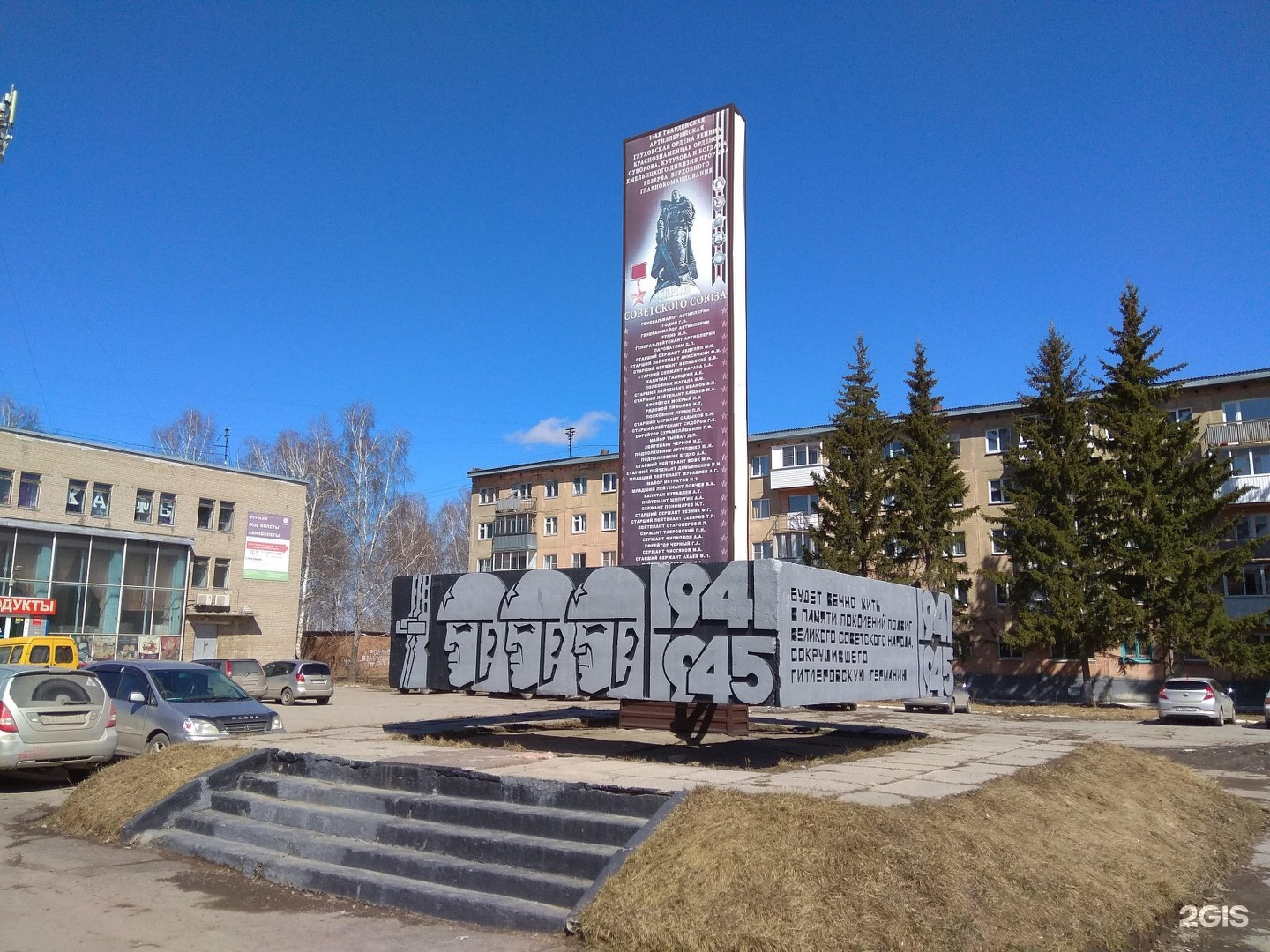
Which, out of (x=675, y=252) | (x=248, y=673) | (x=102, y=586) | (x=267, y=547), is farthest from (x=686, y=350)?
(x=267, y=547)

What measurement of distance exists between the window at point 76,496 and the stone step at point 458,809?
3745cm

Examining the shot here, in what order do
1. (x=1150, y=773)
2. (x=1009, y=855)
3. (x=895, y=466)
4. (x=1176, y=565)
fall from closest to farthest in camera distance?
(x=1009, y=855) < (x=1150, y=773) < (x=1176, y=565) < (x=895, y=466)

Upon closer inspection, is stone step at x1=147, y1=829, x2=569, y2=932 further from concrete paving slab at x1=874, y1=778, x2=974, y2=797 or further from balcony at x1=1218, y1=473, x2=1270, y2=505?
balcony at x1=1218, y1=473, x2=1270, y2=505

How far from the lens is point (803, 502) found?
5309 centimetres

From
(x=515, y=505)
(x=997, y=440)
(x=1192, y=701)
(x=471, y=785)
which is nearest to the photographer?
(x=471, y=785)

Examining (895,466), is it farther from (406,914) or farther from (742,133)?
(406,914)

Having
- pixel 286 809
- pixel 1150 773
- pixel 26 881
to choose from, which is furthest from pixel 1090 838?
pixel 26 881

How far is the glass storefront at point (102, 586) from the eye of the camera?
3894cm

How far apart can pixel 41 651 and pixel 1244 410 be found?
48553 mm

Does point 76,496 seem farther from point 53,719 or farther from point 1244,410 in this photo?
point 1244,410

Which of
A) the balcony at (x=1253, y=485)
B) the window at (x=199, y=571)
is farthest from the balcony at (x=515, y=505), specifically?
the balcony at (x=1253, y=485)

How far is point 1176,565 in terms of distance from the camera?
123 feet

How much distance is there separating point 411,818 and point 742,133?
36.6 feet

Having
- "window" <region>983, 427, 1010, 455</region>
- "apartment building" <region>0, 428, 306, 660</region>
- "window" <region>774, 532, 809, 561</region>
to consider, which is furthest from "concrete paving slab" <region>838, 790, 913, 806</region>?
"window" <region>983, 427, 1010, 455</region>
